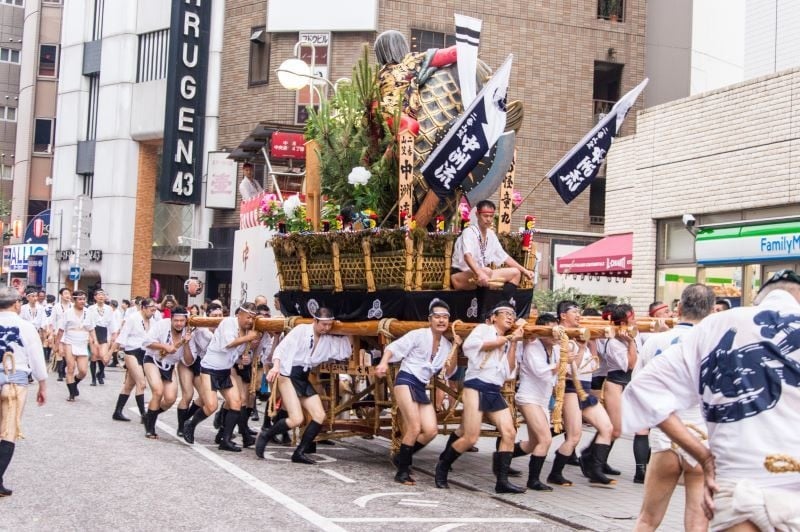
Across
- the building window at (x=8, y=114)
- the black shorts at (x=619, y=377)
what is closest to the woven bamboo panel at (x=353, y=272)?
the black shorts at (x=619, y=377)

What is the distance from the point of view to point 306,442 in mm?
11938

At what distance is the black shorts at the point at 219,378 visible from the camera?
13281 millimetres

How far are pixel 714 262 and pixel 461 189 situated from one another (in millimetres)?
8184

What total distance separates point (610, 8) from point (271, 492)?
87.6ft

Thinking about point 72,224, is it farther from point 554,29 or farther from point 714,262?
point 714,262

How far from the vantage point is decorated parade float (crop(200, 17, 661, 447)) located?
10961 millimetres

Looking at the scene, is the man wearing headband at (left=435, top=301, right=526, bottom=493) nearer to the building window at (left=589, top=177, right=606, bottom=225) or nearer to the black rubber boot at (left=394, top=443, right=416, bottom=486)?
the black rubber boot at (left=394, top=443, right=416, bottom=486)

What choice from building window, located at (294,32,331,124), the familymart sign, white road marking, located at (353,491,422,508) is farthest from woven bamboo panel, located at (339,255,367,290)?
building window, located at (294,32,331,124)

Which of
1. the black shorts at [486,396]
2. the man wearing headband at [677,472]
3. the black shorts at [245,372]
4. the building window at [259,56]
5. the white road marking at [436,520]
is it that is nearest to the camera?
the man wearing headband at [677,472]

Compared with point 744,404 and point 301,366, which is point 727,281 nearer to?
point 301,366

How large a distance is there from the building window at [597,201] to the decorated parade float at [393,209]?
20.5 meters

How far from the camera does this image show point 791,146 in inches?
669

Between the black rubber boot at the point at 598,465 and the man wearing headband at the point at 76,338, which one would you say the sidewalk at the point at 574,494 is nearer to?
the black rubber boot at the point at 598,465

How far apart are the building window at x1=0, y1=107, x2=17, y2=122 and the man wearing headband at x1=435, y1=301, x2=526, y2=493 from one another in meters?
56.9
